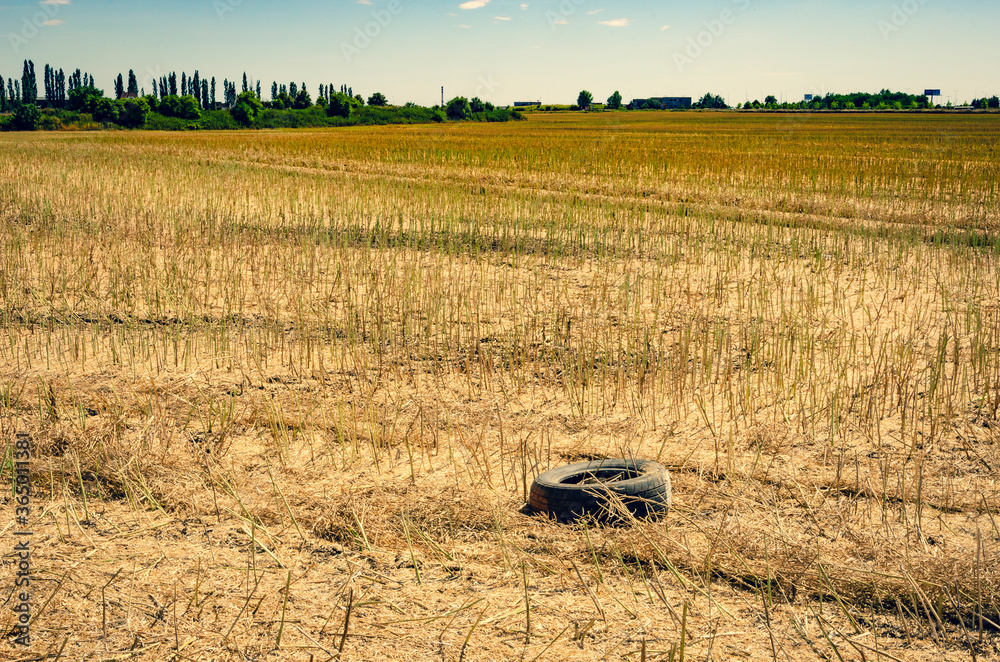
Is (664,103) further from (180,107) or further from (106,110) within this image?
(106,110)

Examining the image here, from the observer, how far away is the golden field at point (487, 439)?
2.50 m

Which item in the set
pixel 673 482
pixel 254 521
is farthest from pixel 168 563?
pixel 673 482

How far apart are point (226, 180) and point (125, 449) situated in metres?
12.3

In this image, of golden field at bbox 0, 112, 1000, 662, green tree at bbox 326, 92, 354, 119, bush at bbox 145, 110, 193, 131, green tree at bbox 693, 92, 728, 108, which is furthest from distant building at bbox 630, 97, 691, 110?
golden field at bbox 0, 112, 1000, 662

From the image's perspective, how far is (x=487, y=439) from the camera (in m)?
4.11

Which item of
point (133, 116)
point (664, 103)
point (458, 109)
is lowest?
point (133, 116)

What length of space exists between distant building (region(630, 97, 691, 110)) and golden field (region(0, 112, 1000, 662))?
142973 mm

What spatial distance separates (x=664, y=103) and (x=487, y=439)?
16250 cm

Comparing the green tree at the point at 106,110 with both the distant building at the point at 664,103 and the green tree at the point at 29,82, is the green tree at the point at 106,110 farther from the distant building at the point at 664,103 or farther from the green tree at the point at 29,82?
the distant building at the point at 664,103

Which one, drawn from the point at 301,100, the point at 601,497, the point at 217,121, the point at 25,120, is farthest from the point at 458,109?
the point at 601,497

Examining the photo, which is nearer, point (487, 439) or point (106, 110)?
point (487, 439)

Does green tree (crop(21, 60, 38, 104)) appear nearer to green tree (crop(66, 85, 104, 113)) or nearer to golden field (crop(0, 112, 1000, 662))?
green tree (crop(66, 85, 104, 113))

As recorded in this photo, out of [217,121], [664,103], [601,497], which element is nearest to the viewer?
[601,497]

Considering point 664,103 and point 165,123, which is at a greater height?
point 664,103
